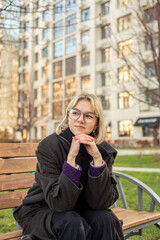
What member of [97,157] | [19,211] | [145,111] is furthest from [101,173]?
[145,111]

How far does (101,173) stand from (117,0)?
126 ft

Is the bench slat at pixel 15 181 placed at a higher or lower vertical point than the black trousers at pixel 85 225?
higher

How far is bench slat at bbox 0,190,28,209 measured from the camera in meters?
2.77

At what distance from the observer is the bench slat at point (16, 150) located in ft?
9.67

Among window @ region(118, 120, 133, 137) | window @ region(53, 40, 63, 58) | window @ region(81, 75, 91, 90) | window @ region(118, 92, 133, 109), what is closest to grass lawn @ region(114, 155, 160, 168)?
window @ region(118, 120, 133, 137)

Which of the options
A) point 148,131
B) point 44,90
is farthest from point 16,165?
point 44,90

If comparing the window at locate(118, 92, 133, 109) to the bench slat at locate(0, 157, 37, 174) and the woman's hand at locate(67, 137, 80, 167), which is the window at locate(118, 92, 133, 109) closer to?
the bench slat at locate(0, 157, 37, 174)

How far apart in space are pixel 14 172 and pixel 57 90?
43160 mm

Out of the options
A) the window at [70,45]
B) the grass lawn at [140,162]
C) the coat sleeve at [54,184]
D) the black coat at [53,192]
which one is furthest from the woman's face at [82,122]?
the window at [70,45]

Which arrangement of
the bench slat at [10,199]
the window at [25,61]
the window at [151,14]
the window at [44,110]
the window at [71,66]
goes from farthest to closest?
1. the window at [25,61]
2. the window at [44,110]
3. the window at [71,66]
4. the window at [151,14]
5. the bench slat at [10,199]

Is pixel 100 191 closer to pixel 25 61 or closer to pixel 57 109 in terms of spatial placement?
pixel 57 109

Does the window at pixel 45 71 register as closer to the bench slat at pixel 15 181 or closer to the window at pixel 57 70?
the window at pixel 57 70

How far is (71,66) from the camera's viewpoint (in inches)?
1743

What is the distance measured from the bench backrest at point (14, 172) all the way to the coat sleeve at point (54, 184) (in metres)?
0.80
